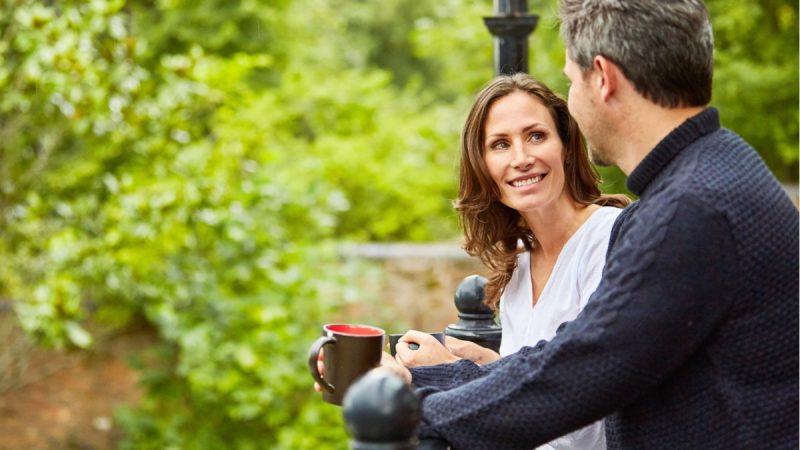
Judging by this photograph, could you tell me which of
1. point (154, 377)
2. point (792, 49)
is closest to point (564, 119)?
point (154, 377)

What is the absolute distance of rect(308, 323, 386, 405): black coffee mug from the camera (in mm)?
1832

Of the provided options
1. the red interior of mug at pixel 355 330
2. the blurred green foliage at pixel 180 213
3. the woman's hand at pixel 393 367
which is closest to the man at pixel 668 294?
the woman's hand at pixel 393 367

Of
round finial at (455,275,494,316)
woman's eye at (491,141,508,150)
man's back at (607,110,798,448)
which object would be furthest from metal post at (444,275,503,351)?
man's back at (607,110,798,448)

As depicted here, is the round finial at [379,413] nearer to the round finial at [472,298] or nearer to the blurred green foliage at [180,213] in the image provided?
the round finial at [472,298]

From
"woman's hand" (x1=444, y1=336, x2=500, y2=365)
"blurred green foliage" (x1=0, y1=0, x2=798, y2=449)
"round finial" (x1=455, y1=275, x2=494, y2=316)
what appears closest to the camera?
"woman's hand" (x1=444, y1=336, x2=500, y2=365)

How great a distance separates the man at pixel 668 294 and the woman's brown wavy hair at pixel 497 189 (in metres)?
0.78

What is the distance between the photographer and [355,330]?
196 cm

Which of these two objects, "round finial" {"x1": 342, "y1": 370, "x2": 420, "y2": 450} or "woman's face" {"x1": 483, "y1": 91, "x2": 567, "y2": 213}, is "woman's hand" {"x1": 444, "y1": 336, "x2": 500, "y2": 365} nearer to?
"woman's face" {"x1": 483, "y1": 91, "x2": 567, "y2": 213}

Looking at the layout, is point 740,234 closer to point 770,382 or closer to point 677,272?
point 677,272

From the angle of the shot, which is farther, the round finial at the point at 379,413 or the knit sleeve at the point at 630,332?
the knit sleeve at the point at 630,332

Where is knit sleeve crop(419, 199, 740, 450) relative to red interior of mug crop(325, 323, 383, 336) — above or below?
above

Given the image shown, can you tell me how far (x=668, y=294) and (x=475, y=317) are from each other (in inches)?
44.6

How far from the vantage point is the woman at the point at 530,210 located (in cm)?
227

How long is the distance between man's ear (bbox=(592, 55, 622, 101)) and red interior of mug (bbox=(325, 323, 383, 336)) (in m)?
0.61
